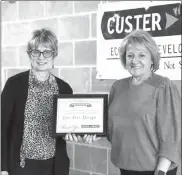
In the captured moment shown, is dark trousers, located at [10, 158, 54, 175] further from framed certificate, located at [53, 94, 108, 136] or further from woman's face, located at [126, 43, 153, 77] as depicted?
woman's face, located at [126, 43, 153, 77]

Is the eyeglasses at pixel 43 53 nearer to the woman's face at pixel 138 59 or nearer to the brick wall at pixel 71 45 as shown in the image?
the brick wall at pixel 71 45

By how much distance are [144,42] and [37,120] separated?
17.3 inches

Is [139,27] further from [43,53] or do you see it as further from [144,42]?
[43,53]

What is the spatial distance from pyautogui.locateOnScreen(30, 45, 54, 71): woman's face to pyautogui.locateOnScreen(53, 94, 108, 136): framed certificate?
0.40 ft

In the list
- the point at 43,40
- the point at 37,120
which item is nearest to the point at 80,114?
the point at 37,120

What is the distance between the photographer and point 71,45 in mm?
1292

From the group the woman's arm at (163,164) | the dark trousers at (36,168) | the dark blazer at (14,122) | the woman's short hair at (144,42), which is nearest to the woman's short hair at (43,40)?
the dark blazer at (14,122)

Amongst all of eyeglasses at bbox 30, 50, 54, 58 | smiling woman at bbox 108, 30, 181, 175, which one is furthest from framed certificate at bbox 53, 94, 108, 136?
eyeglasses at bbox 30, 50, 54, 58

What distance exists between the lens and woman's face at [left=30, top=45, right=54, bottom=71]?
3.60ft

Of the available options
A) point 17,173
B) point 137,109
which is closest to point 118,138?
point 137,109

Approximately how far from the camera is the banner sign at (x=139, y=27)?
3.62 ft

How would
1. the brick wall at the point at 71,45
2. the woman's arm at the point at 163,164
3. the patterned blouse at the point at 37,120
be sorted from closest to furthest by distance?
1. the woman's arm at the point at 163,164
2. the patterned blouse at the point at 37,120
3. the brick wall at the point at 71,45

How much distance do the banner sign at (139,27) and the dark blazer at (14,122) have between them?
0.65ft

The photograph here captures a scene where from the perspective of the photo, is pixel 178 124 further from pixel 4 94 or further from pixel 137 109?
pixel 4 94
